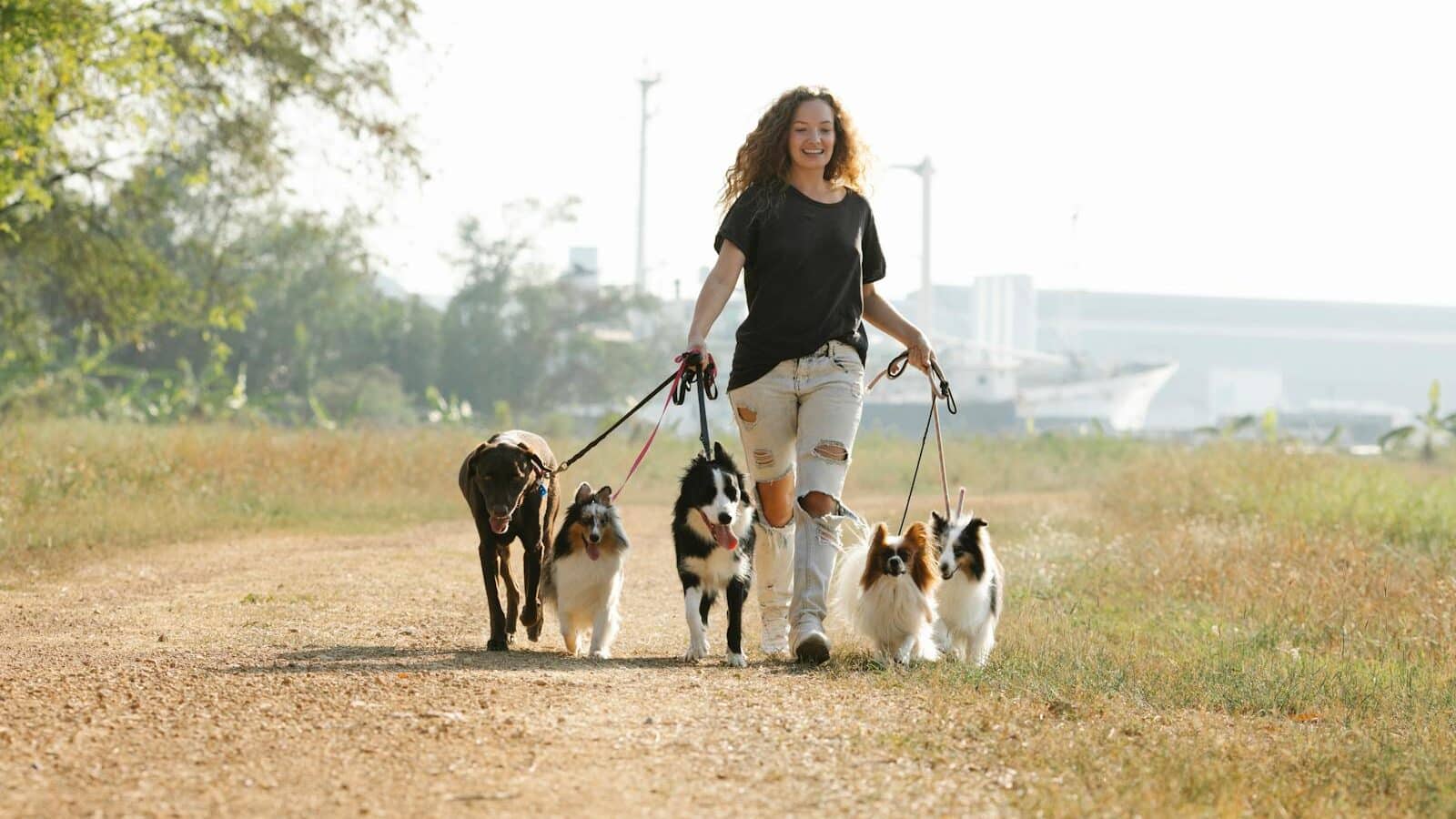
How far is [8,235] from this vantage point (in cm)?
2050

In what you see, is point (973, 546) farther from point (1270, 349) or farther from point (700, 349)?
point (1270, 349)

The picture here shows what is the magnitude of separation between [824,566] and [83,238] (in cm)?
1621

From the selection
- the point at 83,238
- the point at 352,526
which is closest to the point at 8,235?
the point at 83,238

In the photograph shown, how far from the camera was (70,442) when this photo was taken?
20375mm

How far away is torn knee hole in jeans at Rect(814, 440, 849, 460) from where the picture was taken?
7.81 meters

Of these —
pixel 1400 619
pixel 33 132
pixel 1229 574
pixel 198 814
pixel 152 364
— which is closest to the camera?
pixel 198 814

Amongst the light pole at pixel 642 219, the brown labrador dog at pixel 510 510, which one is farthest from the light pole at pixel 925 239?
the brown labrador dog at pixel 510 510

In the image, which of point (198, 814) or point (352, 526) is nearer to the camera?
point (198, 814)

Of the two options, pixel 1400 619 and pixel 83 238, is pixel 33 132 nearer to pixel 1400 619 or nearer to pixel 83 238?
pixel 83 238

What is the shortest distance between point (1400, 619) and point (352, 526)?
10.6m

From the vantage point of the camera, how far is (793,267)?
7723mm

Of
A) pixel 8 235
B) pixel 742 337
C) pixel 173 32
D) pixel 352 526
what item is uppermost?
pixel 173 32

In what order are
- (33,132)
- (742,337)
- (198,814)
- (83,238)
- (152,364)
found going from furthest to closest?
(152,364) < (83,238) < (33,132) < (742,337) < (198,814)

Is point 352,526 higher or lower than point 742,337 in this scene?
lower
